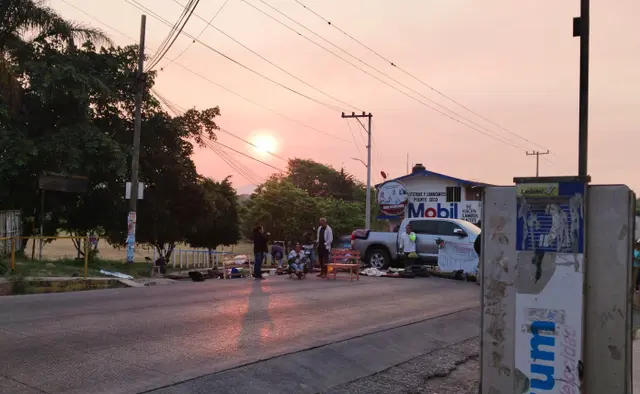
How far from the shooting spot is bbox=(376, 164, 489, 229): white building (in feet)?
109

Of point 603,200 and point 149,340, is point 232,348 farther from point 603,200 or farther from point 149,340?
point 603,200

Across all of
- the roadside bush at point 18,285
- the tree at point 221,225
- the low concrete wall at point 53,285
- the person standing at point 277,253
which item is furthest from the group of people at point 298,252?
the tree at point 221,225

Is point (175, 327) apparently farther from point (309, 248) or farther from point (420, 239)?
point (420, 239)

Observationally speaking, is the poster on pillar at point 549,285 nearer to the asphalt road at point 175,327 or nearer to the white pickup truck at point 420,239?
the asphalt road at point 175,327

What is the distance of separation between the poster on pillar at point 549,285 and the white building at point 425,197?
29.2 m

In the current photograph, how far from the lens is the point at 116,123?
26391mm

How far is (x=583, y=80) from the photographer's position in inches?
→ 357

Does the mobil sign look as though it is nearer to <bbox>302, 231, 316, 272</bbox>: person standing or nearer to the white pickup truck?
the white pickup truck

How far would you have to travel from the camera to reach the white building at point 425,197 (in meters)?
33.2

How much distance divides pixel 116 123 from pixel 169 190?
4074 mm

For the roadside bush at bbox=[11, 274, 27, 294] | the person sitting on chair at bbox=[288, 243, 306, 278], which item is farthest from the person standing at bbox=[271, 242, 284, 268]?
the roadside bush at bbox=[11, 274, 27, 294]

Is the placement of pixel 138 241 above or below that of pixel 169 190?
below

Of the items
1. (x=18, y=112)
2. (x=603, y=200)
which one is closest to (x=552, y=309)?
(x=603, y=200)

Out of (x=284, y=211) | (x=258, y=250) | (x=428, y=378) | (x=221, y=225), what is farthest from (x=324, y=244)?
(x=284, y=211)
